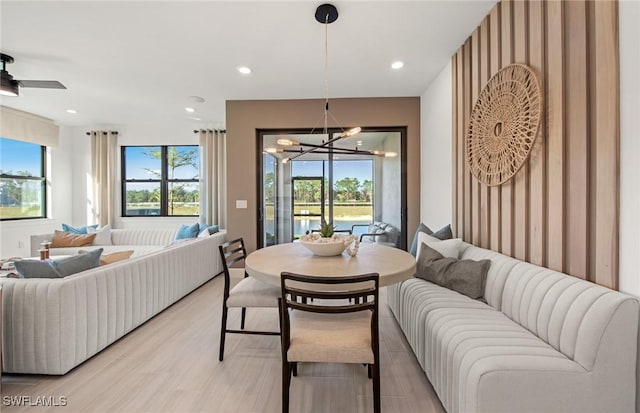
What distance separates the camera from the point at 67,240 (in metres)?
4.80

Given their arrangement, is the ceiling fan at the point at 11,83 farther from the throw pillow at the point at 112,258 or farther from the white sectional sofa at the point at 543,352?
the white sectional sofa at the point at 543,352

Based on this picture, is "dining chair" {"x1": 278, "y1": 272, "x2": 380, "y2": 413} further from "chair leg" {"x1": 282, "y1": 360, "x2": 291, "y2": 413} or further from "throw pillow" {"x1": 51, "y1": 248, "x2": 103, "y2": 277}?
"throw pillow" {"x1": 51, "y1": 248, "x2": 103, "y2": 277}

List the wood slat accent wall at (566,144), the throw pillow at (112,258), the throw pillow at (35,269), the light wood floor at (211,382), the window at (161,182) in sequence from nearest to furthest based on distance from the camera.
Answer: the wood slat accent wall at (566,144) < the light wood floor at (211,382) < the throw pillow at (35,269) < the throw pillow at (112,258) < the window at (161,182)

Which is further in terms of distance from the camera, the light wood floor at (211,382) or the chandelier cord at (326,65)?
the chandelier cord at (326,65)

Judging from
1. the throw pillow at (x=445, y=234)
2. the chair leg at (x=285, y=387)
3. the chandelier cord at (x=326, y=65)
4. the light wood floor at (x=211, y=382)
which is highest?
the chandelier cord at (x=326, y=65)

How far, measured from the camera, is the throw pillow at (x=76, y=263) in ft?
6.97

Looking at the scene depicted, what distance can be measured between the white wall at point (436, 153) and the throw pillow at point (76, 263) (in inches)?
140

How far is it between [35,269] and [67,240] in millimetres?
3525

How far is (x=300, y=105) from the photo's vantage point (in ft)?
14.9

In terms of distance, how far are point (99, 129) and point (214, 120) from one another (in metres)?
2.60

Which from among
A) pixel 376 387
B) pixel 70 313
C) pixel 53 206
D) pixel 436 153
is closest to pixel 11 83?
pixel 70 313

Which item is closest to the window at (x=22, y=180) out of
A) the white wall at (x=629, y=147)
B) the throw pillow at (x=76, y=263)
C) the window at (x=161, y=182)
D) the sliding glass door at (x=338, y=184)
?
the window at (x=161, y=182)

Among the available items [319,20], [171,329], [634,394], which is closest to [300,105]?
[319,20]

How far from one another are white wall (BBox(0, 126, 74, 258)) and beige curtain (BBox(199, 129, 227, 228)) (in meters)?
3.02
